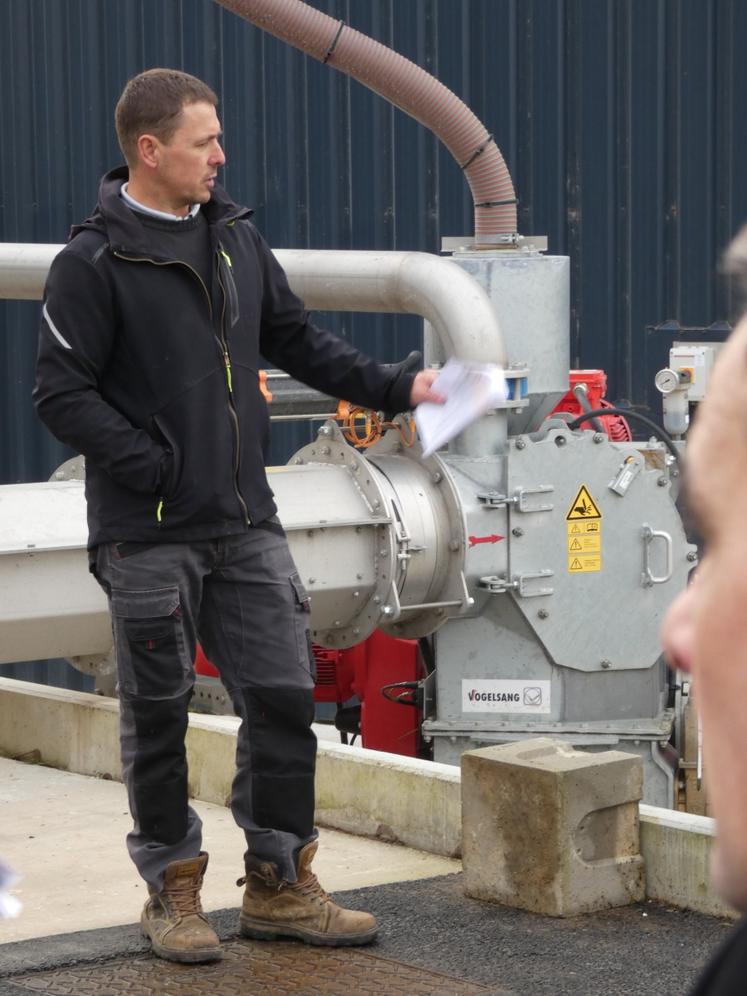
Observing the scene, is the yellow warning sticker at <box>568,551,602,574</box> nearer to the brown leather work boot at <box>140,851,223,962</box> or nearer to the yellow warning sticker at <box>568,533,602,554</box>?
the yellow warning sticker at <box>568,533,602,554</box>

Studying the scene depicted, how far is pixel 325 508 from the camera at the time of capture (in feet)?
16.0

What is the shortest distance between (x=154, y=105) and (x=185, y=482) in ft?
2.63

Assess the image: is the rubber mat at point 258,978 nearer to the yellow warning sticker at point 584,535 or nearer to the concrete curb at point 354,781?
the concrete curb at point 354,781

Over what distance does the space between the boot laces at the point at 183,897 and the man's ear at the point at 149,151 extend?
153 centimetres

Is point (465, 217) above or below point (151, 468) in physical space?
above

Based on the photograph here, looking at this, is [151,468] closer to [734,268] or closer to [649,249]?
[734,268]

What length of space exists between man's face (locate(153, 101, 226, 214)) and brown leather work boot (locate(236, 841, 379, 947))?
56.4 inches

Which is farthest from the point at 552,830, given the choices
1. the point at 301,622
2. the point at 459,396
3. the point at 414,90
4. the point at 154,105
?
the point at 414,90

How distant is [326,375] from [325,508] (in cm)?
113

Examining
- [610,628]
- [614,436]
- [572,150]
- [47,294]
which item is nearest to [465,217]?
[572,150]

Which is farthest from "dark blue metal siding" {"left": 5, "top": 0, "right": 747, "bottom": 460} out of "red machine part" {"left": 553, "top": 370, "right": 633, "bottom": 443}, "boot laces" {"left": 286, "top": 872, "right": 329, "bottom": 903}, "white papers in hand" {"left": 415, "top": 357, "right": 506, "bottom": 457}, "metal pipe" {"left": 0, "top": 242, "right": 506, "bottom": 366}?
"boot laces" {"left": 286, "top": 872, "right": 329, "bottom": 903}

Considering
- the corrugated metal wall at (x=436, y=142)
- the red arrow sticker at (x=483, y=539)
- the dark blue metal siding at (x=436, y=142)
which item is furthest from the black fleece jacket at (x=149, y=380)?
the dark blue metal siding at (x=436, y=142)

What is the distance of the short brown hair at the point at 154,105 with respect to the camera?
3.58m

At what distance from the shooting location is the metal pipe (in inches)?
186
